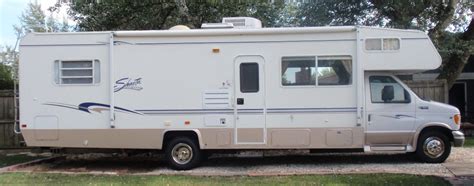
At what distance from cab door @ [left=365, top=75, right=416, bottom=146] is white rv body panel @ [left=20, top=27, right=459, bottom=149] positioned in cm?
8

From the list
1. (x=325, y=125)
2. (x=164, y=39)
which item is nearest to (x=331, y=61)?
(x=325, y=125)

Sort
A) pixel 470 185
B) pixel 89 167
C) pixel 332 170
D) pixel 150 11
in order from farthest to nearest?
pixel 150 11 < pixel 89 167 < pixel 332 170 < pixel 470 185

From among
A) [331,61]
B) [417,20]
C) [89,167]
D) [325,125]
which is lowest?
[89,167]

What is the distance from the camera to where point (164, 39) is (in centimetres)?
1085

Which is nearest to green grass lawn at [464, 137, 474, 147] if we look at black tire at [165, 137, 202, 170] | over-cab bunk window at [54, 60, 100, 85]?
black tire at [165, 137, 202, 170]

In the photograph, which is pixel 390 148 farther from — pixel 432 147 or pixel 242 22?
pixel 242 22

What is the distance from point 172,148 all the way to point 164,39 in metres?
2.12

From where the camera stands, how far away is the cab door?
35.1 feet

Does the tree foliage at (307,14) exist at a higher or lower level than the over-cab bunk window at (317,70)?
higher

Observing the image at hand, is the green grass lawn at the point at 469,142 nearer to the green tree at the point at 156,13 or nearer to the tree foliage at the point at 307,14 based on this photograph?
the tree foliage at the point at 307,14

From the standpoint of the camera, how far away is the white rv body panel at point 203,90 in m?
10.6

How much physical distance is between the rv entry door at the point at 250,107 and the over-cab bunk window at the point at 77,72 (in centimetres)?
275

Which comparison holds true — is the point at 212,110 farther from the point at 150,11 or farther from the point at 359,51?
the point at 150,11

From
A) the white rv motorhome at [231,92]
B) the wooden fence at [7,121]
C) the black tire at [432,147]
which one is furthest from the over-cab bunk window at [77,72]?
the black tire at [432,147]
